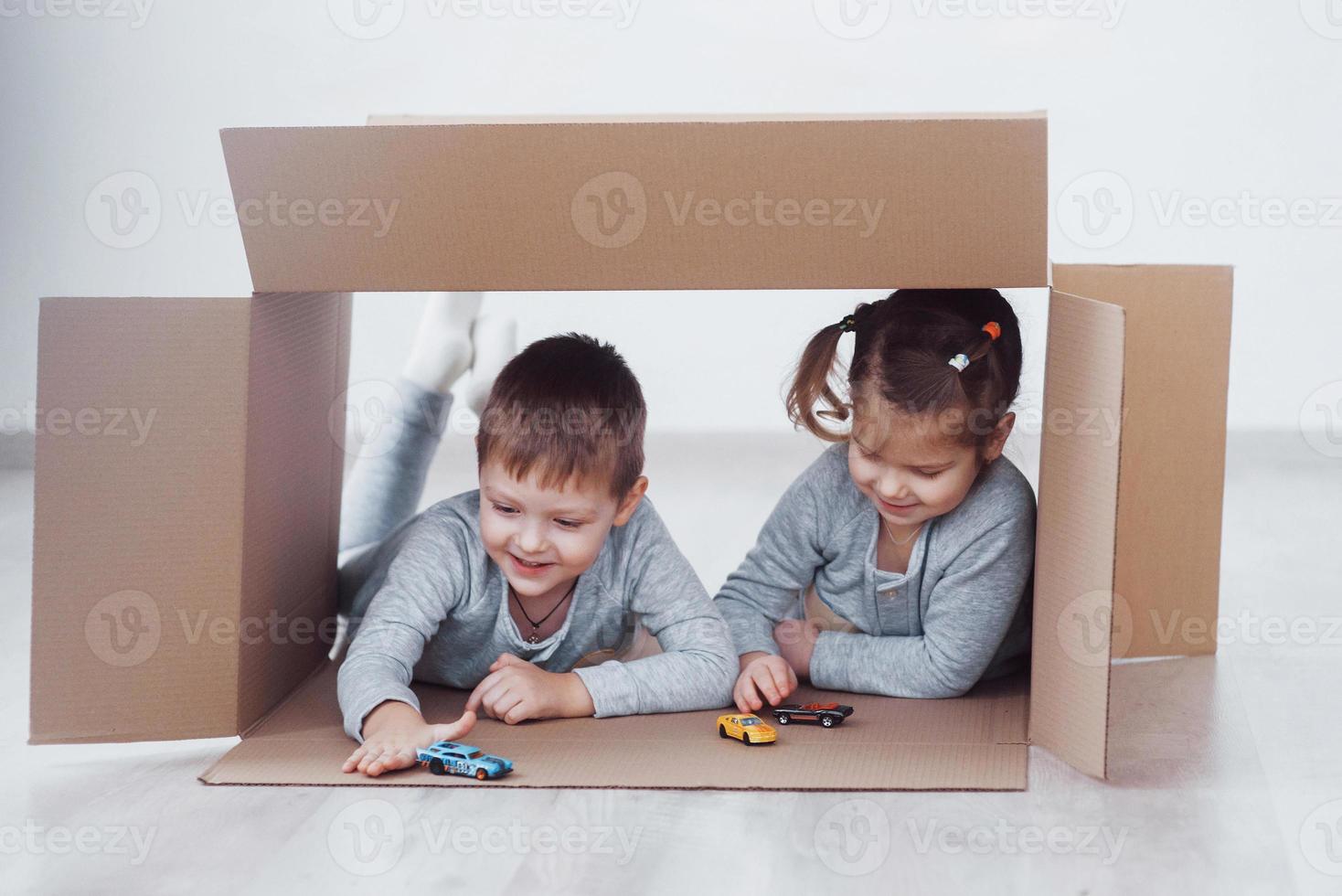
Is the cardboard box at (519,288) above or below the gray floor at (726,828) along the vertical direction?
above

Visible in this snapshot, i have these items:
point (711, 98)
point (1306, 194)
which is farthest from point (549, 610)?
point (1306, 194)

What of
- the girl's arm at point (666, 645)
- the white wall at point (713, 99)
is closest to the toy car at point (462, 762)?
the girl's arm at point (666, 645)

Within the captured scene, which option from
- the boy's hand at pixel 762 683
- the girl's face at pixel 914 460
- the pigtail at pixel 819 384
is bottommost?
the boy's hand at pixel 762 683

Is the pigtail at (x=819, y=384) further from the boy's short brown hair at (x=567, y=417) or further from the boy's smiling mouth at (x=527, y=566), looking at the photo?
the boy's smiling mouth at (x=527, y=566)

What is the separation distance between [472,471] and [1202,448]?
1416mm

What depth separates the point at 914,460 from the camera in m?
1.27

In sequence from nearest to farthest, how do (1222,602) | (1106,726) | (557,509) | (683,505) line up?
1. (1106,726)
2. (557,509)
3. (1222,602)
4. (683,505)

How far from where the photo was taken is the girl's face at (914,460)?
126 centimetres

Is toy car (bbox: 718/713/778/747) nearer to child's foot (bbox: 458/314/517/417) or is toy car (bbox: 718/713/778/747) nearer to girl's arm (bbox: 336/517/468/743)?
girl's arm (bbox: 336/517/468/743)

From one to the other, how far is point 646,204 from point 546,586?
1.18 feet

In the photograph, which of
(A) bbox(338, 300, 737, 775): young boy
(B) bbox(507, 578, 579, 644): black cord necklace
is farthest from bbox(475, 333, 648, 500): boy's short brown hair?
(B) bbox(507, 578, 579, 644): black cord necklace

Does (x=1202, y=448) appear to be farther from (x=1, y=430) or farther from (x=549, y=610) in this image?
(x=1, y=430)

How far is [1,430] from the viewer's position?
2.46m

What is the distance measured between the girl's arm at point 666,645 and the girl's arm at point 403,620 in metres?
0.14
